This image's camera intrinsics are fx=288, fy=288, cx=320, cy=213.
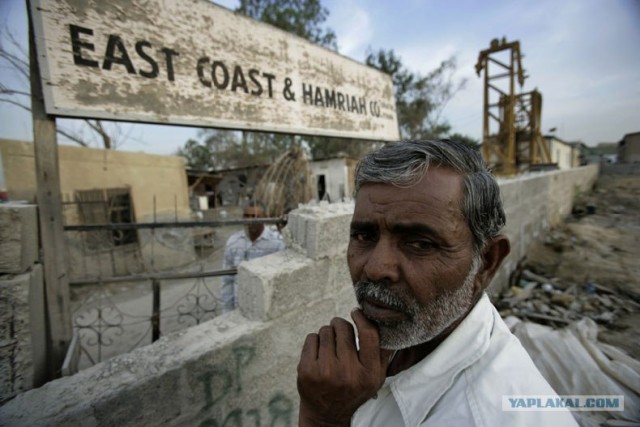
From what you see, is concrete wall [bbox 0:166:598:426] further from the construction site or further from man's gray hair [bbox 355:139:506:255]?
man's gray hair [bbox 355:139:506:255]

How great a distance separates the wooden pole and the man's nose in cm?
162

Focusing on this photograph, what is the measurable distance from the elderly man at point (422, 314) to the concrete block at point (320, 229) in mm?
760

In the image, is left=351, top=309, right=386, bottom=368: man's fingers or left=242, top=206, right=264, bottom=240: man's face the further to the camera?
left=242, top=206, right=264, bottom=240: man's face

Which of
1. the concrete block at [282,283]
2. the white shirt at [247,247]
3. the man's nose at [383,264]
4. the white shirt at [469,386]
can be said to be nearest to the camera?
the white shirt at [469,386]

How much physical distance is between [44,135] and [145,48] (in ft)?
2.41

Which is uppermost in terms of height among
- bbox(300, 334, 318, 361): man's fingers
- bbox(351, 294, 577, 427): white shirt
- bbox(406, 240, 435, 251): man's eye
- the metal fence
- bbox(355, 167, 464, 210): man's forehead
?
bbox(355, 167, 464, 210): man's forehead

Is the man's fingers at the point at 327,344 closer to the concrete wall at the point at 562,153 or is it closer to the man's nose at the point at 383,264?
the man's nose at the point at 383,264

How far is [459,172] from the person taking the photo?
1203 mm

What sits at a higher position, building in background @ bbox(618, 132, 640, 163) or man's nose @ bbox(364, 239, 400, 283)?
building in background @ bbox(618, 132, 640, 163)

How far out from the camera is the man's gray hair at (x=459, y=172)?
1.19 meters

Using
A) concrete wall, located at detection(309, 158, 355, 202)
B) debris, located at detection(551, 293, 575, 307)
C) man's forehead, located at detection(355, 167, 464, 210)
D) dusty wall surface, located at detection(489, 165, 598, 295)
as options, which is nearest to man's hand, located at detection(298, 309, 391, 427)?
man's forehead, located at detection(355, 167, 464, 210)

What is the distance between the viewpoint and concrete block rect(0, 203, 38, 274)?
1241mm

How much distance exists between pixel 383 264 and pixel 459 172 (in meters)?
0.50

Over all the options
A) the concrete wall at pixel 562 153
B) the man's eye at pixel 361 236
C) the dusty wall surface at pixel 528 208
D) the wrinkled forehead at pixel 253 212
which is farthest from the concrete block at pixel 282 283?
the concrete wall at pixel 562 153
